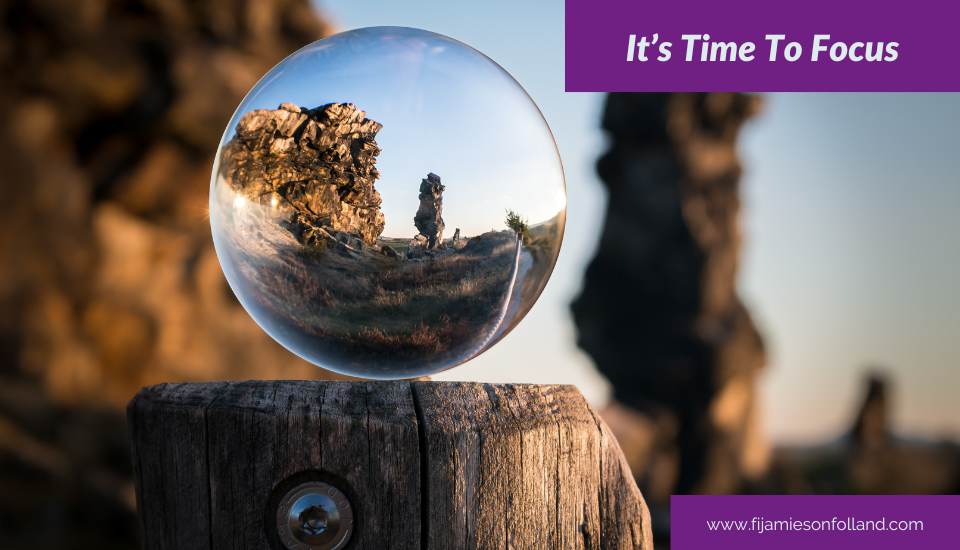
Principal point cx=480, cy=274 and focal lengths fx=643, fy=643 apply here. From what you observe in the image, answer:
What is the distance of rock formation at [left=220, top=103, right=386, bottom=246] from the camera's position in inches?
49.6

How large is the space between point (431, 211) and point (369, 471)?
533 millimetres

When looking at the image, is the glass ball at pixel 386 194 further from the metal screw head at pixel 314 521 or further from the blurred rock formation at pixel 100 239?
the blurred rock formation at pixel 100 239

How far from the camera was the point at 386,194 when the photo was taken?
125 cm

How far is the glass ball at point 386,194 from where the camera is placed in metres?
1.26

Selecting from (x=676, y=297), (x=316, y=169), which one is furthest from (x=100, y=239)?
(x=676, y=297)

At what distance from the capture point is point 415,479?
1.29 meters

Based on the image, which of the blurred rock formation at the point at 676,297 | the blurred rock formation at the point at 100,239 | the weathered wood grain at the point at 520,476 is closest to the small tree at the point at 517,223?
the weathered wood grain at the point at 520,476

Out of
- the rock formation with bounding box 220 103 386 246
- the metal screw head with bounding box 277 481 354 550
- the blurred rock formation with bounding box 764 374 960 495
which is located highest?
the rock formation with bounding box 220 103 386 246

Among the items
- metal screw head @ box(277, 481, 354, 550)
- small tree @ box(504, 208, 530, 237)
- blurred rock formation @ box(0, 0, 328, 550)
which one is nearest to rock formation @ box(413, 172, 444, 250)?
small tree @ box(504, 208, 530, 237)

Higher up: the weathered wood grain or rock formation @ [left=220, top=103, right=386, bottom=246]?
rock formation @ [left=220, top=103, right=386, bottom=246]

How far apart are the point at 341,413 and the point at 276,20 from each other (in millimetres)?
5188

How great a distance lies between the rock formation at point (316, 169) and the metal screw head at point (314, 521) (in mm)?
508

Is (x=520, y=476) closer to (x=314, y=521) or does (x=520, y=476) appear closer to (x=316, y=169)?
(x=314, y=521)

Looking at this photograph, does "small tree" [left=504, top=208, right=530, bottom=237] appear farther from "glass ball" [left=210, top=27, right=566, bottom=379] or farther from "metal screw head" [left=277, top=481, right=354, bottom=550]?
"metal screw head" [left=277, top=481, right=354, bottom=550]
